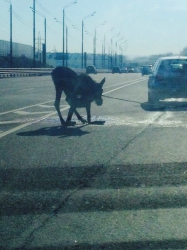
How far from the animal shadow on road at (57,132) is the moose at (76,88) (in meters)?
0.83

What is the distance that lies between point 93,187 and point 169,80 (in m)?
14.0

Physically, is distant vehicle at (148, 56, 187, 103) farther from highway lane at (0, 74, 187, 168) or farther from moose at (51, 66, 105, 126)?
moose at (51, 66, 105, 126)

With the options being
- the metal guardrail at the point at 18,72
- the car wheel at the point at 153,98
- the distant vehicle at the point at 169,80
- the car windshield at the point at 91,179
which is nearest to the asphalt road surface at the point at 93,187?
the car windshield at the point at 91,179

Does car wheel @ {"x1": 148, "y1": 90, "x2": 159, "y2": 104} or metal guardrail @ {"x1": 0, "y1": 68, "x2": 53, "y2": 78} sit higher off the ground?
metal guardrail @ {"x1": 0, "y1": 68, "x2": 53, "y2": 78}

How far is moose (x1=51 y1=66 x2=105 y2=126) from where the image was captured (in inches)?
627

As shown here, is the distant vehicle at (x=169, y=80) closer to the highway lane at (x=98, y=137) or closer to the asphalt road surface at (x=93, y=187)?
the highway lane at (x=98, y=137)

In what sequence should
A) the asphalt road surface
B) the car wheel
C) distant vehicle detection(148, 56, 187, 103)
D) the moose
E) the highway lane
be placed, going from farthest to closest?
1. the car wheel
2. distant vehicle detection(148, 56, 187, 103)
3. the moose
4. the highway lane
5. the asphalt road surface

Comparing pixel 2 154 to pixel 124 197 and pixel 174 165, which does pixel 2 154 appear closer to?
pixel 174 165

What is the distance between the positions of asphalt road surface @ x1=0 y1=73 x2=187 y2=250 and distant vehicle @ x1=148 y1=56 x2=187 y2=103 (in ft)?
22.3

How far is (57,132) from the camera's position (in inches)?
563

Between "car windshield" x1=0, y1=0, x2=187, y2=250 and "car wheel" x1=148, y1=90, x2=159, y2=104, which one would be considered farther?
"car wheel" x1=148, y1=90, x2=159, y2=104

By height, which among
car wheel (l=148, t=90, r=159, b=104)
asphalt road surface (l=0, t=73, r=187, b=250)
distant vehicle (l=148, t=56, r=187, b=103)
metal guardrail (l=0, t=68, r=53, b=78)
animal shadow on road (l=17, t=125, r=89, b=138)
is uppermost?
metal guardrail (l=0, t=68, r=53, b=78)

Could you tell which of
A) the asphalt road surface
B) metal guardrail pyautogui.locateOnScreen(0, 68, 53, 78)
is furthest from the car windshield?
metal guardrail pyautogui.locateOnScreen(0, 68, 53, 78)

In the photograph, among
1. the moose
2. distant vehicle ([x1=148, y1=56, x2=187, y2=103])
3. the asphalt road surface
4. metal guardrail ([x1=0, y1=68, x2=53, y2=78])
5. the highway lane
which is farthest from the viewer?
metal guardrail ([x1=0, y1=68, x2=53, y2=78])
